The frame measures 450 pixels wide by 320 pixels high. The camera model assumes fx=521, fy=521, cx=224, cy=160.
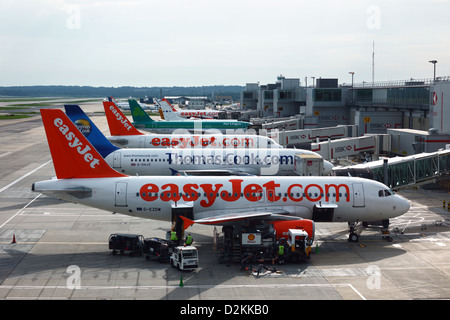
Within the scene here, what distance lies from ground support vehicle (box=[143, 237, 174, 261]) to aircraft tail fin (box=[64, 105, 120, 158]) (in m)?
25.0

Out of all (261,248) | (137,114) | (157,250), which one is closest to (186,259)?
(157,250)

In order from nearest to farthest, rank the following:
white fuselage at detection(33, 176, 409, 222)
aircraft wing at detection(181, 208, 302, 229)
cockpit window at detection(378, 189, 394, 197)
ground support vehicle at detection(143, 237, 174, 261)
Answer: ground support vehicle at detection(143, 237, 174, 261), aircraft wing at detection(181, 208, 302, 229), white fuselage at detection(33, 176, 409, 222), cockpit window at detection(378, 189, 394, 197)

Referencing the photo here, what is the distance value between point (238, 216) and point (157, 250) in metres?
6.23

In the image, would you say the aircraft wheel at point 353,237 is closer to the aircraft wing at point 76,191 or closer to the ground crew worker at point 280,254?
the ground crew worker at point 280,254

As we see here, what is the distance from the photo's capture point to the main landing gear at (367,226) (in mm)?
41906

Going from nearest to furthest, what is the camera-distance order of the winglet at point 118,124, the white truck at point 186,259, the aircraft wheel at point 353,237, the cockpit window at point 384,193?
the white truck at point 186,259, the cockpit window at point 384,193, the aircraft wheel at point 353,237, the winglet at point 118,124

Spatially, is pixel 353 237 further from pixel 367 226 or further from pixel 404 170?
pixel 404 170

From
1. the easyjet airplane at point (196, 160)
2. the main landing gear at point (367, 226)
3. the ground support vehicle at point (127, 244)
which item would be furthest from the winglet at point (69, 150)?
the easyjet airplane at point (196, 160)

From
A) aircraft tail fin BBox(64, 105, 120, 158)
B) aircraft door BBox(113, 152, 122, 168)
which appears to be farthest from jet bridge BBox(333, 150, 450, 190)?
aircraft tail fin BBox(64, 105, 120, 158)

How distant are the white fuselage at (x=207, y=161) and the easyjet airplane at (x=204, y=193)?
19.9 metres

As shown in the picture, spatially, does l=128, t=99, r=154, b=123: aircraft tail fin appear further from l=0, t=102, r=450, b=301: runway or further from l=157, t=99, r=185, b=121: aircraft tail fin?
l=0, t=102, r=450, b=301: runway

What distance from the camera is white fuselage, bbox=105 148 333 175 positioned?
61125mm
